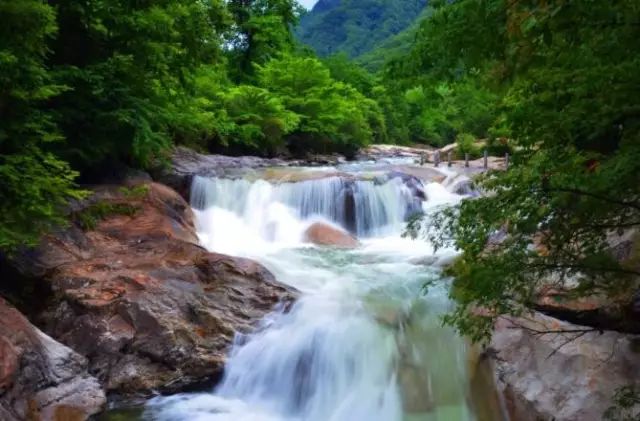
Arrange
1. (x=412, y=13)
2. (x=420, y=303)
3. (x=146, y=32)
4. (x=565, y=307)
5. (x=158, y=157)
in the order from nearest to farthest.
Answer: (x=565, y=307) → (x=420, y=303) → (x=146, y=32) → (x=158, y=157) → (x=412, y=13)

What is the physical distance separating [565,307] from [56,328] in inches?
218

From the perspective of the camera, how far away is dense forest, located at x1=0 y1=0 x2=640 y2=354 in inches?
107

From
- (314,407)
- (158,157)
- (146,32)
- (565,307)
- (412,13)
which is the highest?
(412,13)

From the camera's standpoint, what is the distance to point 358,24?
434ft

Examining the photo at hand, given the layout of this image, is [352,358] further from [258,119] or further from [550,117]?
[258,119]

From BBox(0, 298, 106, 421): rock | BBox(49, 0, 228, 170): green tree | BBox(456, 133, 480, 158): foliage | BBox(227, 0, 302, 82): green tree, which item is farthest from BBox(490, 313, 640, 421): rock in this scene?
BBox(227, 0, 302, 82): green tree

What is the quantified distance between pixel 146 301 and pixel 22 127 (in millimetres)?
2368

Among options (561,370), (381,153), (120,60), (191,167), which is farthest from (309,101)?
(561,370)

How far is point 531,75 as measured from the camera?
3.26m

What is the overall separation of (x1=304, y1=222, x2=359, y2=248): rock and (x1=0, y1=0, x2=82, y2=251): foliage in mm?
6933

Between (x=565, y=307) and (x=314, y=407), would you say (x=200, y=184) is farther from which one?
(x=565, y=307)

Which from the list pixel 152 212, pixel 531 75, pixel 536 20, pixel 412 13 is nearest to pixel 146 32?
pixel 152 212

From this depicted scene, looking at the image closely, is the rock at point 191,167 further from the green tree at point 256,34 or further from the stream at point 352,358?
the green tree at point 256,34

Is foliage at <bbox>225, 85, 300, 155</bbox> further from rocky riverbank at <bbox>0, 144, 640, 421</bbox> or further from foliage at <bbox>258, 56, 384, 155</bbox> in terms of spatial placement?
rocky riverbank at <bbox>0, 144, 640, 421</bbox>
